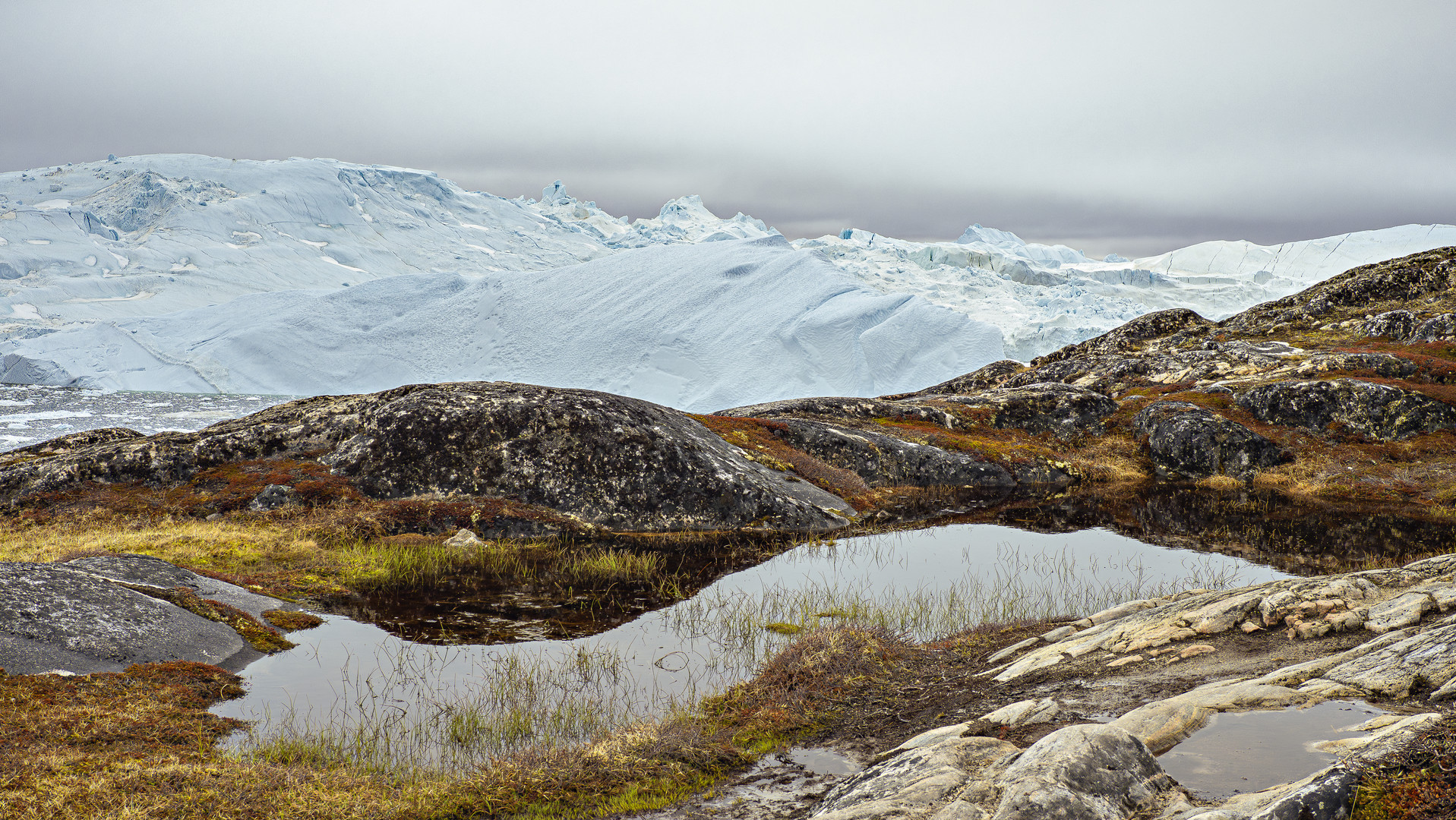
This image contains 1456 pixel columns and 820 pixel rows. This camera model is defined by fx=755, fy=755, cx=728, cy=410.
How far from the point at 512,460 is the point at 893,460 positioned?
18.1 metres

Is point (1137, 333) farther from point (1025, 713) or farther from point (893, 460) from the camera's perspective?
point (1025, 713)

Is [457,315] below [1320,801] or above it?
above

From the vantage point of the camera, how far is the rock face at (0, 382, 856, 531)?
26.2m

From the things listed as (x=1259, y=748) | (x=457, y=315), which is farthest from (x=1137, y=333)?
(x=457, y=315)

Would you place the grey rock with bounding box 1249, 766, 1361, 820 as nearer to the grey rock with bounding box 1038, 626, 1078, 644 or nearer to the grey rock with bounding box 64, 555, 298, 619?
the grey rock with bounding box 1038, 626, 1078, 644

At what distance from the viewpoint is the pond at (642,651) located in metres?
10.3

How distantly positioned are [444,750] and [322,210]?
182 meters

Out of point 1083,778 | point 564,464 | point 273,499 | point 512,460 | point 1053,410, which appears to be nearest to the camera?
point 1083,778

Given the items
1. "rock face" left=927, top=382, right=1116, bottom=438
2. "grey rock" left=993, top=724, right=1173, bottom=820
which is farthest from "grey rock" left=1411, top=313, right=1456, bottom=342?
"grey rock" left=993, top=724, right=1173, bottom=820

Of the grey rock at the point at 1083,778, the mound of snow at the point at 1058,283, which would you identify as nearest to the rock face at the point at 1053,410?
the grey rock at the point at 1083,778

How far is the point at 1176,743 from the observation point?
6875 millimetres

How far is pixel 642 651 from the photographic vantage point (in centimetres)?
1372

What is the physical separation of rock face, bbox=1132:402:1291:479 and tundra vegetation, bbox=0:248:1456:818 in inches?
5.2

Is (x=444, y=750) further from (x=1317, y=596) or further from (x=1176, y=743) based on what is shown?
(x=1317, y=596)
